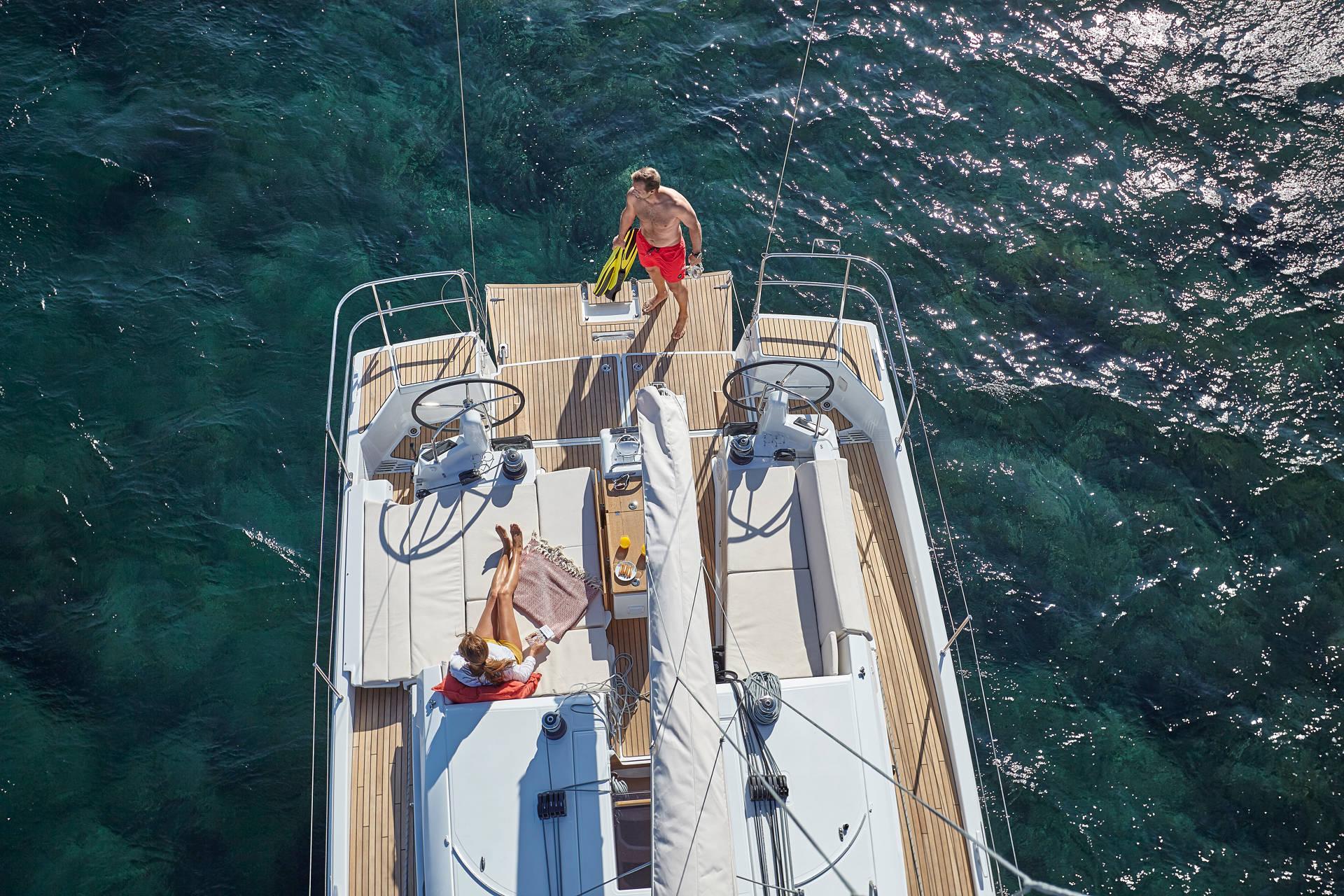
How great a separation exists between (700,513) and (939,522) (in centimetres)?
312

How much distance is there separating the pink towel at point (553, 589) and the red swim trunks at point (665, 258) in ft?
8.97

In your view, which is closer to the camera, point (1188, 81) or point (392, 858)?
point (392, 858)

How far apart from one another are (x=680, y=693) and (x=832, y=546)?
1.88 m

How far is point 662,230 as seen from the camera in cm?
755

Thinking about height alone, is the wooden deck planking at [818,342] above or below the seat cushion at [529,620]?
above

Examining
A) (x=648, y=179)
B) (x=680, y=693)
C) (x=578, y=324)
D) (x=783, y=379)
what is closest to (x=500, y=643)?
(x=680, y=693)

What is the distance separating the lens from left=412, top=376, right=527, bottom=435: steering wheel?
6918 mm

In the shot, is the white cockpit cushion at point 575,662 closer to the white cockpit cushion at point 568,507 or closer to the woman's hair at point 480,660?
the woman's hair at point 480,660

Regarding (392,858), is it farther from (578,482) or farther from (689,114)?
(689,114)

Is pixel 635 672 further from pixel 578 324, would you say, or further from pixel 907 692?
pixel 578 324

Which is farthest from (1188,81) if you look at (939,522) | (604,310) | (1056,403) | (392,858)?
(392,858)

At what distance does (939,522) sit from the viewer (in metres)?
9.05

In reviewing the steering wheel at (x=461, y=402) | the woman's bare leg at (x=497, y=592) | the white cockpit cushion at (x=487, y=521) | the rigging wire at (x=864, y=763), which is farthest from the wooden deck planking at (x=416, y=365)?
the rigging wire at (x=864, y=763)

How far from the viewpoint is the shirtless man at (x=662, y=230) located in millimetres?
7332
